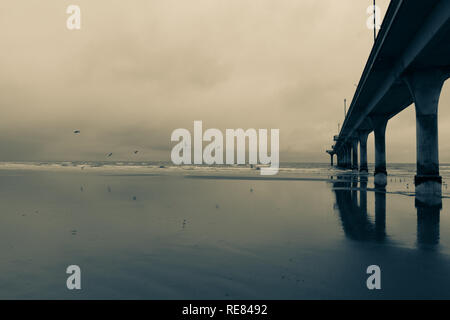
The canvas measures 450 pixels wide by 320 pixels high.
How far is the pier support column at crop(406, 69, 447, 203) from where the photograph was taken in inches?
920

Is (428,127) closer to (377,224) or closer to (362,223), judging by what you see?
(377,224)

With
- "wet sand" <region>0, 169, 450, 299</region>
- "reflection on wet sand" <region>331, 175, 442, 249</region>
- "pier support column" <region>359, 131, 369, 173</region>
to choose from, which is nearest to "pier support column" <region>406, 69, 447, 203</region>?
"reflection on wet sand" <region>331, 175, 442, 249</region>

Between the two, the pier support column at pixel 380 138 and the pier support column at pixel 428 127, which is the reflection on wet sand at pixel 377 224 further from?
the pier support column at pixel 380 138

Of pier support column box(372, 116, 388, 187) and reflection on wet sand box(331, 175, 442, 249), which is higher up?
pier support column box(372, 116, 388, 187)

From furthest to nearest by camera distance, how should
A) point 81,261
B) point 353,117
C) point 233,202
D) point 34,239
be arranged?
point 353,117
point 233,202
point 34,239
point 81,261

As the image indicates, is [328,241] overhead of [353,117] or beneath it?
beneath

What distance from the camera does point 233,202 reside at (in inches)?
685

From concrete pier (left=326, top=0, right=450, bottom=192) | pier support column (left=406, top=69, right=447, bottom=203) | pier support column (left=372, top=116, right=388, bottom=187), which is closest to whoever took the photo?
concrete pier (left=326, top=0, right=450, bottom=192)

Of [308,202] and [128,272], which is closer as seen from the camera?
[128,272]

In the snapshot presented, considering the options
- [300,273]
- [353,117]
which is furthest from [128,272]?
[353,117]

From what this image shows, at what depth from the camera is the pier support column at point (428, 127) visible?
23.4 metres

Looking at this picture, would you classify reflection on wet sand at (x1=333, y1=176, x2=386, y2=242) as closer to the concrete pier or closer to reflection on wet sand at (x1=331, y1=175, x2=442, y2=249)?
reflection on wet sand at (x1=331, y1=175, x2=442, y2=249)

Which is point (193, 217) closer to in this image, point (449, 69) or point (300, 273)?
point (300, 273)
